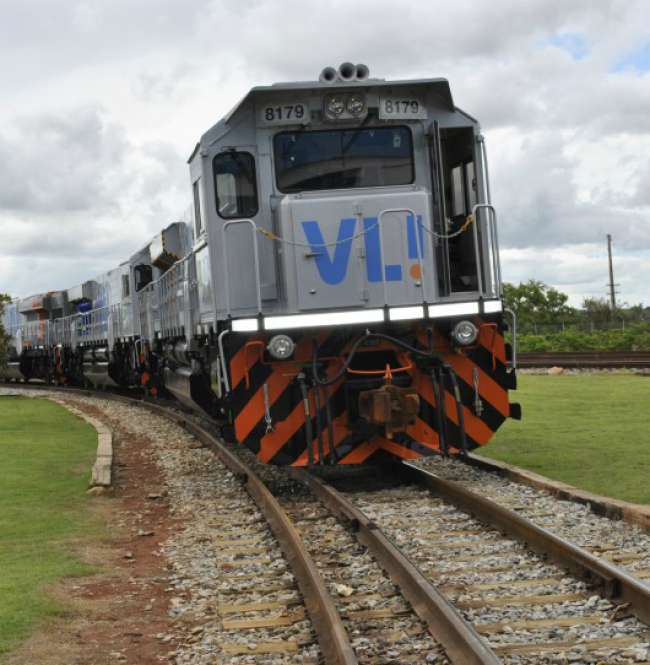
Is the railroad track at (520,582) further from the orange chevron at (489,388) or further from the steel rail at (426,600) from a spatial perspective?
the orange chevron at (489,388)

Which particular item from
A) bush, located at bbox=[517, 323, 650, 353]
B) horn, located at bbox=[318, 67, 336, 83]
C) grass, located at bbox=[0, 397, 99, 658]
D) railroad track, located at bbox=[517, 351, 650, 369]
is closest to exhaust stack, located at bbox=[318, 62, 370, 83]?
horn, located at bbox=[318, 67, 336, 83]

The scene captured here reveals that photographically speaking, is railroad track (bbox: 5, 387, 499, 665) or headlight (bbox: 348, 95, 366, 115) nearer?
railroad track (bbox: 5, 387, 499, 665)

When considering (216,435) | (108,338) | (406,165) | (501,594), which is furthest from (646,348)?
(501,594)

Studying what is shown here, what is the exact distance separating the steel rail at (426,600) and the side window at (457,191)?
11.7ft

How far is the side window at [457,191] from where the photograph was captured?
976cm

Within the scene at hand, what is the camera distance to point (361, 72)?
912 centimetres

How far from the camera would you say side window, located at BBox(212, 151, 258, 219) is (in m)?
9.26

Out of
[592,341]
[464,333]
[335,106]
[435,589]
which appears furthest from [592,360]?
[435,589]

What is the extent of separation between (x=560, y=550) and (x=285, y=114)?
16.6 feet

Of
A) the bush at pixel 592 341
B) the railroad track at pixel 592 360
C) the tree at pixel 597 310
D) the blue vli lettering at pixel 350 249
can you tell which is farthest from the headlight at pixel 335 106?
the tree at pixel 597 310

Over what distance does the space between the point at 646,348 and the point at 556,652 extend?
3462 cm

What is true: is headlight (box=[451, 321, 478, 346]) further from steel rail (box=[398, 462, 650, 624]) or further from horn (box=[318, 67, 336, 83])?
horn (box=[318, 67, 336, 83])

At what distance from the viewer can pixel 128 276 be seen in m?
20.6

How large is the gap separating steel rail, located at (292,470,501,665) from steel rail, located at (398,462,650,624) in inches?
32.8
